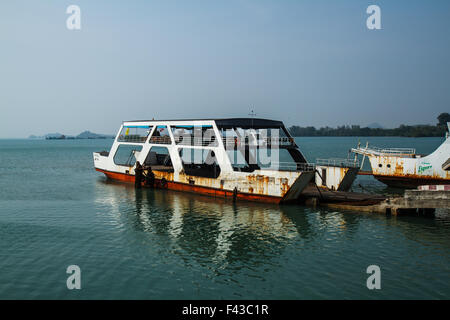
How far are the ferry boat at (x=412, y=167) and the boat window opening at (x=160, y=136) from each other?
20.9 m

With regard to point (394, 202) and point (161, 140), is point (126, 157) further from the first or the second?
point (394, 202)

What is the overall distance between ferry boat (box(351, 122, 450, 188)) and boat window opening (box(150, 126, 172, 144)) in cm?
2085

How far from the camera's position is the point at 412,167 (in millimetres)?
33969

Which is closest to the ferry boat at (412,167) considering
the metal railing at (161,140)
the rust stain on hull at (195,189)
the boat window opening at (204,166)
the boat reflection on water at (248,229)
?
the boat reflection on water at (248,229)

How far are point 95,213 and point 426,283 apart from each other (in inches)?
748

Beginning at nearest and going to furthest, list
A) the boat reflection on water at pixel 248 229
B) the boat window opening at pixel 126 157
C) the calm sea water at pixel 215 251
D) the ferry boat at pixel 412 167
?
the calm sea water at pixel 215 251, the boat reflection on water at pixel 248 229, the ferry boat at pixel 412 167, the boat window opening at pixel 126 157

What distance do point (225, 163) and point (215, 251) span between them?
11.1m

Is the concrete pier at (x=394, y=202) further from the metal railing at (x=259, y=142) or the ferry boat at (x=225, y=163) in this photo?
the metal railing at (x=259, y=142)

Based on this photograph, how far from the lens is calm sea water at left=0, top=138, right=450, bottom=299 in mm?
12242

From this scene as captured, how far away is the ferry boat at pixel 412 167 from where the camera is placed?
32.1 metres

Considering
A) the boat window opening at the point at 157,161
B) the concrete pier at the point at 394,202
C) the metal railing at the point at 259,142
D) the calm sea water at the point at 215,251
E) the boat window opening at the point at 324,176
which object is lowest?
the calm sea water at the point at 215,251

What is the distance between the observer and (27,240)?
1733 centimetres

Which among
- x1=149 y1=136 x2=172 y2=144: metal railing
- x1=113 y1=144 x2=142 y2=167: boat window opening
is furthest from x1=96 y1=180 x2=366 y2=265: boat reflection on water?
x1=113 y1=144 x2=142 y2=167: boat window opening
